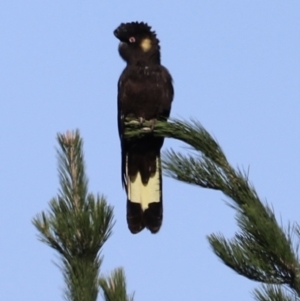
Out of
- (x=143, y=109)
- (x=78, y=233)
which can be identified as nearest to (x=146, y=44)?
(x=143, y=109)

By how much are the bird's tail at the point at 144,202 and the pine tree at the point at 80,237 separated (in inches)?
83.3

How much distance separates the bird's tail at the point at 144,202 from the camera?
467 centimetres

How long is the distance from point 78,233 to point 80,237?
1cm

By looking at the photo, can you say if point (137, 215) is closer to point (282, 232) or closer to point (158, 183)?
point (158, 183)

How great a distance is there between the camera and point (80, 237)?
216 centimetres

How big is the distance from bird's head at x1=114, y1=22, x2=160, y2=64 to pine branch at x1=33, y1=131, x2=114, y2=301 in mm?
3471

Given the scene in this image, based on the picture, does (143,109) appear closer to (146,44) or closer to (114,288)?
(146,44)

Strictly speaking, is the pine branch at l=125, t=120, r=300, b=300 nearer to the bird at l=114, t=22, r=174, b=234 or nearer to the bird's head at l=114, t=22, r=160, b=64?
the bird at l=114, t=22, r=174, b=234

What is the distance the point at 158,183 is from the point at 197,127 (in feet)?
9.02

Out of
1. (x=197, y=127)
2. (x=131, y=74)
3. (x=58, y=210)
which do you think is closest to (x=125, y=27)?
(x=131, y=74)

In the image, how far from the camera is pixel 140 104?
5.46 m

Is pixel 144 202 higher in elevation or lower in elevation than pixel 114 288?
higher

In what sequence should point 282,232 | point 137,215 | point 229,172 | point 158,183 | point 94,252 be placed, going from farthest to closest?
point 158,183 < point 137,215 < point 229,172 < point 94,252 < point 282,232

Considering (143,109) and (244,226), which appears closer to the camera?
(244,226)
